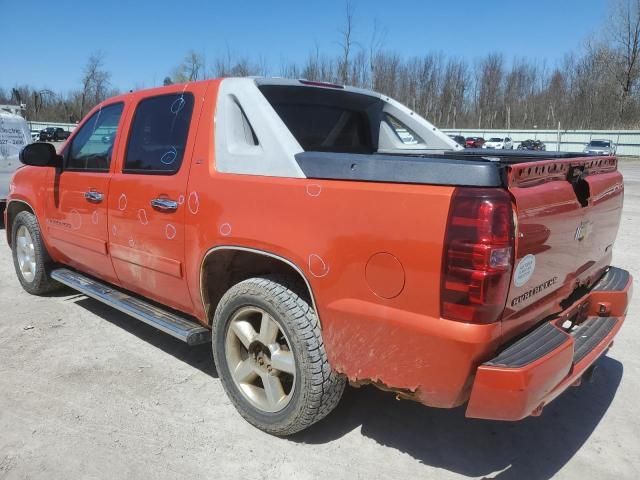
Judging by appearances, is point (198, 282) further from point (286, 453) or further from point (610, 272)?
point (610, 272)

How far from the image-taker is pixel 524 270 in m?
2.15

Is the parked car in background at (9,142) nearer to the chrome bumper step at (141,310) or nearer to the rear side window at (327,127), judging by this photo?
the chrome bumper step at (141,310)

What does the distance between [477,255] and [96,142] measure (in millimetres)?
3313

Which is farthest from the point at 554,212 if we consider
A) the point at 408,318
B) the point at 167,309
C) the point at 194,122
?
the point at 167,309

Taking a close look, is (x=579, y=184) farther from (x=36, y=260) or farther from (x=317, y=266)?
(x=36, y=260)

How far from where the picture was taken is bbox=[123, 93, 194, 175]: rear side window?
329cm

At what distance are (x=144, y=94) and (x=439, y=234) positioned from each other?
2.63m

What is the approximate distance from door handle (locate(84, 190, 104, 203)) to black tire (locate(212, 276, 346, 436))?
157cm

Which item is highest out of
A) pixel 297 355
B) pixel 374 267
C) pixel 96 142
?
pixel 96 142

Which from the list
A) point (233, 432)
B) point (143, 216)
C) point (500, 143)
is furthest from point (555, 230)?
point (500, 143)

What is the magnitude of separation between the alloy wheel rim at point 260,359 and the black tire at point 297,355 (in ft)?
0.17

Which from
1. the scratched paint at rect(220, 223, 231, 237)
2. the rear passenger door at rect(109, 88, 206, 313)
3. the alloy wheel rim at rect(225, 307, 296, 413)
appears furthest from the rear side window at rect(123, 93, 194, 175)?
the alloy wheel rim at rect(225, 307, 296, 413)

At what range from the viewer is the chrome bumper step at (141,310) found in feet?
10.6

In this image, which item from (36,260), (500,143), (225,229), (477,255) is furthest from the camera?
(500,143)
